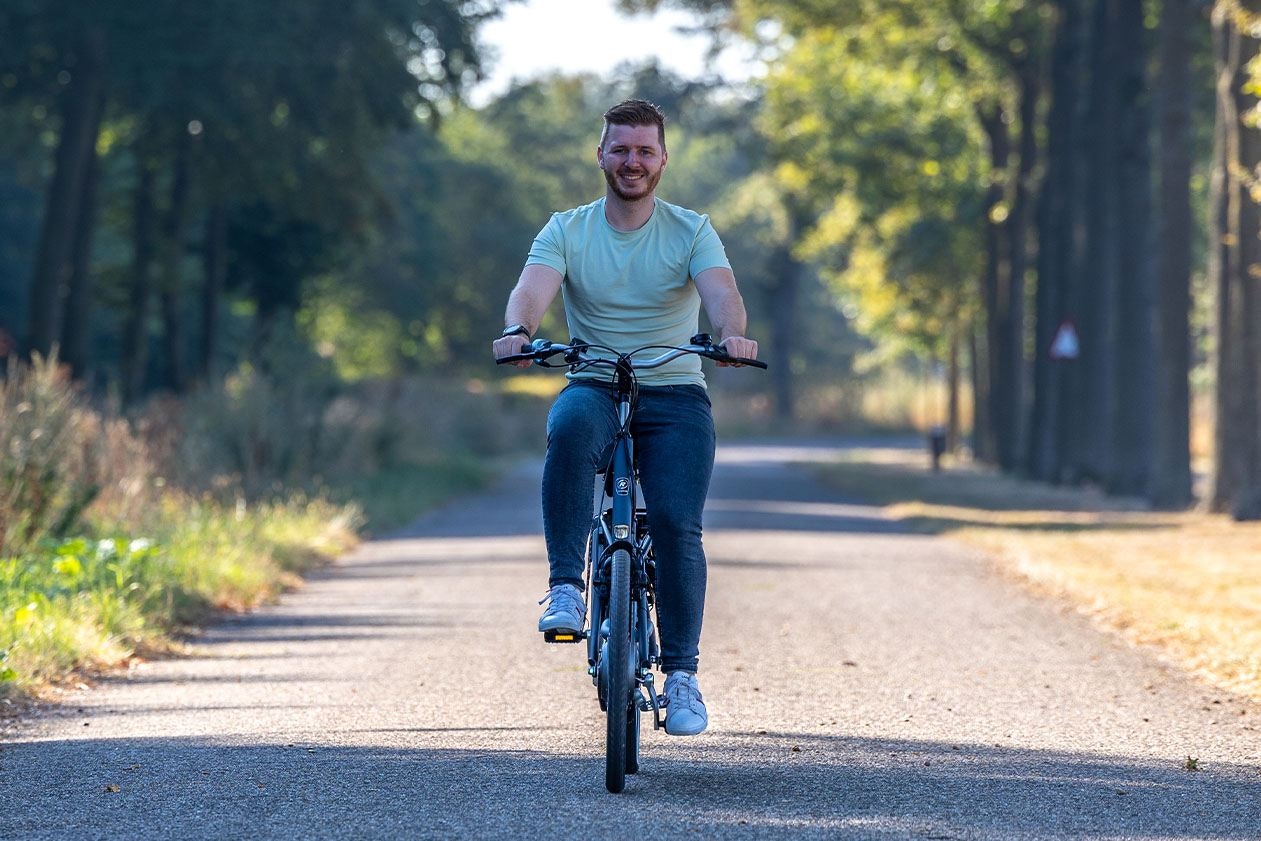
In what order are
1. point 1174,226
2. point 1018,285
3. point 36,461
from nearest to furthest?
point 36,461 < point 1174,226 < point 1018,285

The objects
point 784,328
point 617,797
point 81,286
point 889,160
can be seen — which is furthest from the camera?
point 784,328

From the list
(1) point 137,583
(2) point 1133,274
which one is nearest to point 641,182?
(1) point 137,583

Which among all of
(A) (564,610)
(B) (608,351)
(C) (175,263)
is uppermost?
(C) (175,263)

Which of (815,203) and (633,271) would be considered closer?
(633,271)

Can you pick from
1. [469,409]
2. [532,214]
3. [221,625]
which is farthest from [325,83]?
[532,214]

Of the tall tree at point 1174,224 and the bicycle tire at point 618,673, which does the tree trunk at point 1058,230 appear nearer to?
the tall tree at point 1174,224

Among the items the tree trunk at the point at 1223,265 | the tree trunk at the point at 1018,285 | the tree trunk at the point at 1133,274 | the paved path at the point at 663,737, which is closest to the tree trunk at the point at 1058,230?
the tree trunk at the point at 1018,285

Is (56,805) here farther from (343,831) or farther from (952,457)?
(952,457)

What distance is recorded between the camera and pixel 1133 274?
2641 centimetres

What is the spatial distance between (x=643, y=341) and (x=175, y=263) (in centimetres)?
2980

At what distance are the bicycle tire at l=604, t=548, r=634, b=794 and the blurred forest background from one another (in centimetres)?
829

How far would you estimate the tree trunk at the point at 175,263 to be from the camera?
1326 inches

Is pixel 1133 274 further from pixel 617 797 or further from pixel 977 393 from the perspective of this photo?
pixel 617 797

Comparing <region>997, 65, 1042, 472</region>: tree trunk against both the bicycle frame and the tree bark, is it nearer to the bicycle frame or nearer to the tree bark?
the bicycle frame
